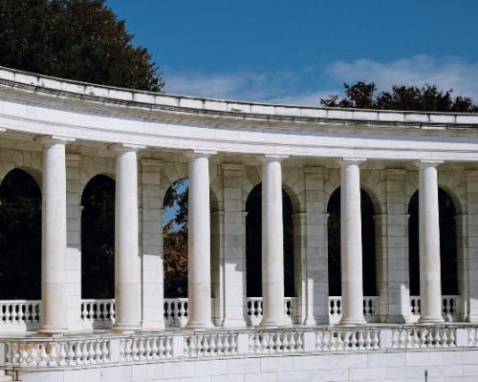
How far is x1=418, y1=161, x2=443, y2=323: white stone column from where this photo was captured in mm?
103625

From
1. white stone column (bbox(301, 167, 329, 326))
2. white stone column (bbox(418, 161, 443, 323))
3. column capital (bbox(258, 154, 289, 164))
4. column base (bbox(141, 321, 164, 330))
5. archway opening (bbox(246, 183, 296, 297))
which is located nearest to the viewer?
column capital (bbox(258, 154, 289, 164))

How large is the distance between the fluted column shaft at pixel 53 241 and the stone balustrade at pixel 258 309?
25.3 m

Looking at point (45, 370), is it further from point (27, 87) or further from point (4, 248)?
point (4, 248)

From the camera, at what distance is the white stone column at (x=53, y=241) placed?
86125 millimetres

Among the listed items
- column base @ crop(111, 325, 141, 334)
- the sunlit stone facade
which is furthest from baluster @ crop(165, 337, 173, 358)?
column base @ crop(111, 325, 141, 334)

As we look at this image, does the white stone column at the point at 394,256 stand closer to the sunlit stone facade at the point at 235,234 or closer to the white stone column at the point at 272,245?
the sunlit stone facade at the point at 235,234

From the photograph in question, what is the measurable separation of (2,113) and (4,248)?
3469 cm

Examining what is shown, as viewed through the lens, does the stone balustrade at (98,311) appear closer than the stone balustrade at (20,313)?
No

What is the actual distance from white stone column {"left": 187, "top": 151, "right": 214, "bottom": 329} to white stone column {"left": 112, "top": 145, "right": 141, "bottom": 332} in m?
5.30

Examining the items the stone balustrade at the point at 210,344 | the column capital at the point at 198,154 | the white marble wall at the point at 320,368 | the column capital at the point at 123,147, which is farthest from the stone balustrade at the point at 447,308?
the stone balustrade at the point at 210,344

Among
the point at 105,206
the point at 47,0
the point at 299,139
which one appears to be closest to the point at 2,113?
the point at 299,139

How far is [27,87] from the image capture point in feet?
274

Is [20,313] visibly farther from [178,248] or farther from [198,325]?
[178,248]

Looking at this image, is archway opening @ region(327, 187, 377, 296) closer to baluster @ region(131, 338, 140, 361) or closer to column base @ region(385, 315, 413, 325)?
column base @ region(385, 315, 413, 325)
